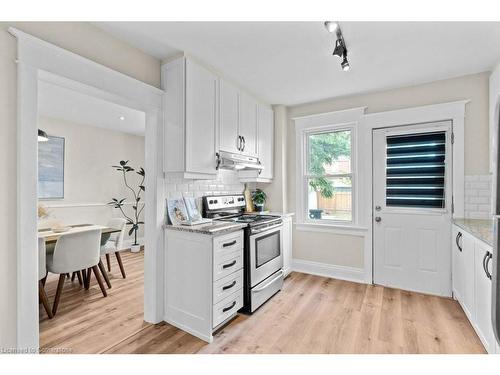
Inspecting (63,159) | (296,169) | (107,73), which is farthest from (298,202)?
(63,159)

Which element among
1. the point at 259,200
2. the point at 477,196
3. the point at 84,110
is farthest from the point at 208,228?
the point at 84,110

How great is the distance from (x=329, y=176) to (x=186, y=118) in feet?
7.32

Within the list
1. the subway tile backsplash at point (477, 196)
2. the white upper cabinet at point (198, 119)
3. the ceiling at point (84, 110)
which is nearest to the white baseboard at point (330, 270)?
the subway tile backsplash at point (477, 196)

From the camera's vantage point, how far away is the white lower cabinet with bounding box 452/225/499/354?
6.14ft

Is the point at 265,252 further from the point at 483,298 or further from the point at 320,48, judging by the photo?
the point at 320,48

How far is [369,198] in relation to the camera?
3.36m

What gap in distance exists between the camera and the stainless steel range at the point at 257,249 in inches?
101

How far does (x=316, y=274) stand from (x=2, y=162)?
3.52 metres

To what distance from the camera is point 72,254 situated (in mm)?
2668

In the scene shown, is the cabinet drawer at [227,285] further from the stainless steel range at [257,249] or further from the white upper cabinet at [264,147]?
the white upper cabinet at [264,147]

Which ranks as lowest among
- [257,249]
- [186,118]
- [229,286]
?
[229,286]

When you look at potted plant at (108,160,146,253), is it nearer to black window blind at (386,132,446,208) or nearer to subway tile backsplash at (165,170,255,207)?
subway tile backsplash at (165,170,255,207)

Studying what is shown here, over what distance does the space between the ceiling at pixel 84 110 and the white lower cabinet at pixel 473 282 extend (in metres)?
4.29

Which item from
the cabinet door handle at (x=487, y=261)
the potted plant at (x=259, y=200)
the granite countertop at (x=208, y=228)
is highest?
the potted plant at (x=259, y=200)
